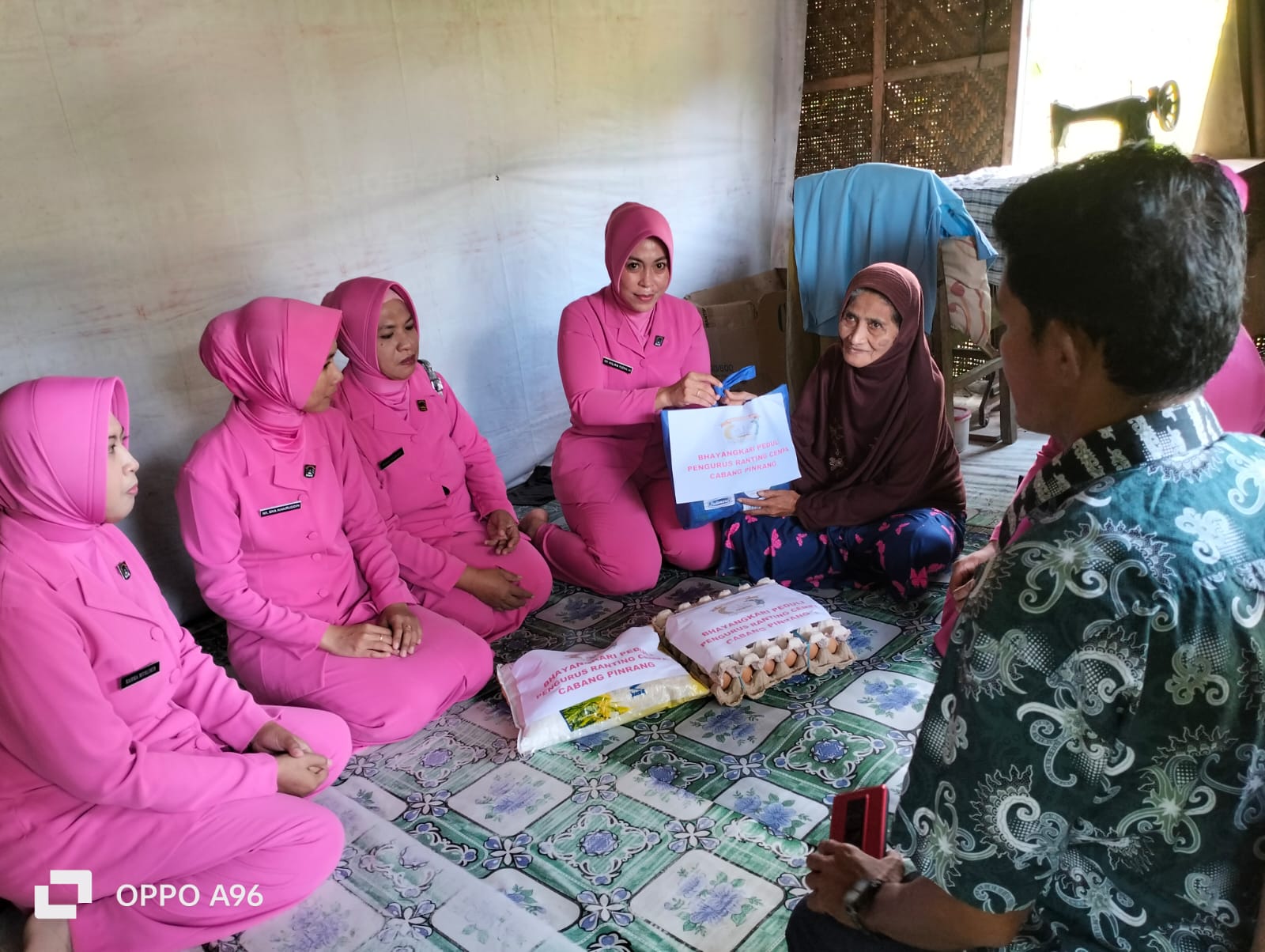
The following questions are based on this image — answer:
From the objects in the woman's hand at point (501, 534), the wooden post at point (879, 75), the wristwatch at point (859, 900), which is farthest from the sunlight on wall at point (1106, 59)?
the wristwatch at point (859, 900)

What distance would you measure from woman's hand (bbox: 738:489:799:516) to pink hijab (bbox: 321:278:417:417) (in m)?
0.98

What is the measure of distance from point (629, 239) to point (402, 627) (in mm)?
1221

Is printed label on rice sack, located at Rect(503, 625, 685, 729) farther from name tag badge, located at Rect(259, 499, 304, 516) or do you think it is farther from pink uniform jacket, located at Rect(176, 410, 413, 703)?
name tag badge, located at Rect(259, 499, 304, 516)

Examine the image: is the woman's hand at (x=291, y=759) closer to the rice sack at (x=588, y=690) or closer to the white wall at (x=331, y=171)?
the rice sack at (x=588, y=690)

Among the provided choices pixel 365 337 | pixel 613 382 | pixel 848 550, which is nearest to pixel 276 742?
pixel 365 337

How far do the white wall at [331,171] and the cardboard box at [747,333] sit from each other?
0.51m

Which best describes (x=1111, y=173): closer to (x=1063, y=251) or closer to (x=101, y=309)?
(x=1063, y=251)

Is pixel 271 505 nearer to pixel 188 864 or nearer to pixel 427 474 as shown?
pixel 427 474

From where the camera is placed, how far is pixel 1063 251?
0.69m

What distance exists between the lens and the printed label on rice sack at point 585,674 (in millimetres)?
1792

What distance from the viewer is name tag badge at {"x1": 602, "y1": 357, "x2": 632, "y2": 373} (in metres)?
2.51

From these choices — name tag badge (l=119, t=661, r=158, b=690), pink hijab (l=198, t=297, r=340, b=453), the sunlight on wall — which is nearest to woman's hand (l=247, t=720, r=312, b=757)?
name tag badge (l=119, t=661, r=158, b=690)

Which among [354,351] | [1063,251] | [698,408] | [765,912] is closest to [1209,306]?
[1063,251]

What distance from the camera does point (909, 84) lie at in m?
4.13
